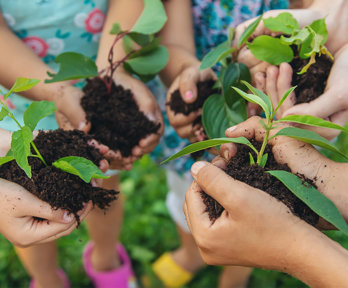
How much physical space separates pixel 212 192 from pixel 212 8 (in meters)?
0.78

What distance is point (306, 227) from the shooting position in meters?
0.62

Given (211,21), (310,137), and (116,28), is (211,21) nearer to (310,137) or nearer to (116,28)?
(116,28)

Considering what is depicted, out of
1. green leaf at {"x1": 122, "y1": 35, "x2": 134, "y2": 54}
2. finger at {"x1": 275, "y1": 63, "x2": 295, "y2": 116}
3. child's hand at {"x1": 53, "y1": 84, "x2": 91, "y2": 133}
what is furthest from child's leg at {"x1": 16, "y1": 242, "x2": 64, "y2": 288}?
finger at {"x1": 275, "y1": 63, "x2": 295, "y2": 116}

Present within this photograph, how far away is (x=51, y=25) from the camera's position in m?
1.13

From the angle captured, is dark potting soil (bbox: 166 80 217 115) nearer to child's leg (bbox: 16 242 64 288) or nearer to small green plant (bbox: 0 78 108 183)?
small green plant (bbox: 0 78 108 183)

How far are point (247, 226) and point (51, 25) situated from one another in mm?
916

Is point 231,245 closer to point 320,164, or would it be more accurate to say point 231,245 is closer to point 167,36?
point 320,164

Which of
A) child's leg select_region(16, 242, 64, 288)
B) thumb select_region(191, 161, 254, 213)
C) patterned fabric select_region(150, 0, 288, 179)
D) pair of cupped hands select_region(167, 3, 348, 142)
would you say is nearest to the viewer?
thumb select_region(191, 161, 254, 213)

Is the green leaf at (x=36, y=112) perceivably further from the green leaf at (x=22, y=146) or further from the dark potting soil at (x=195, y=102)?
the dark potting soil at (x=195, y=102)

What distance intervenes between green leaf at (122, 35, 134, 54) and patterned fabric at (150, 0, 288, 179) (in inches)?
11.0

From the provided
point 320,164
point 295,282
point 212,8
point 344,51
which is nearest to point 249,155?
point 320,164

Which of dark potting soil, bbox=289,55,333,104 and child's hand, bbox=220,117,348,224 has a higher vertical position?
dark potting soil, bbox=289,55,333,104

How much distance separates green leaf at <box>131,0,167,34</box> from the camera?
94cm

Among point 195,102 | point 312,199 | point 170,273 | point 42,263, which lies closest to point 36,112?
point 195,102
